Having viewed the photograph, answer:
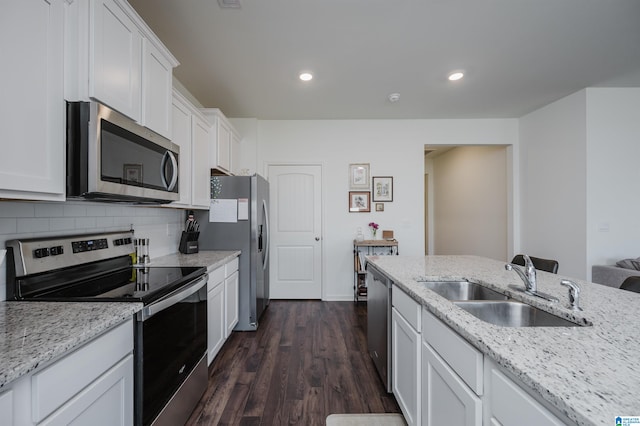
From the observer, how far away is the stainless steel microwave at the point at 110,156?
3.79ft

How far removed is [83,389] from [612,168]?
16.2 ft

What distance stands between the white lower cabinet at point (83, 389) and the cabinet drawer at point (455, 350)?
4.23 feet

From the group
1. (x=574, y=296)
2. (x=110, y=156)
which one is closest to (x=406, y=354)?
(x=574, y=296)

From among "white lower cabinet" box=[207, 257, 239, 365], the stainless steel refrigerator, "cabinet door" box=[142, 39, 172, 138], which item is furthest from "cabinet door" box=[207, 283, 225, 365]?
"cabinet door" box=[142, 39, 172, 138]

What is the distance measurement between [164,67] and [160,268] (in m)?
1.41

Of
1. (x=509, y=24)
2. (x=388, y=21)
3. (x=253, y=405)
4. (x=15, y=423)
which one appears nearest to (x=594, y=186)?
(x=509, y=24)

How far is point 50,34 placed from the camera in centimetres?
106

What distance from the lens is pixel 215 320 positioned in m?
2.19

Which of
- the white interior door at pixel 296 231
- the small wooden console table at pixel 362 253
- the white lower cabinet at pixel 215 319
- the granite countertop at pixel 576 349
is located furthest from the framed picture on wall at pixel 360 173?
the granite countertop at pixel 576 349

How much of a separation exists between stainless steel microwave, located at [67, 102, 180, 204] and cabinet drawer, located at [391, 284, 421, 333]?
1.59m

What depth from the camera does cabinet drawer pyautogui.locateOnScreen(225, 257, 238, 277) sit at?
2.51 m

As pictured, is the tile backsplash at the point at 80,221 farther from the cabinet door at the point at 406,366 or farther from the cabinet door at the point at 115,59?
the cabinet door at the point at 406,366

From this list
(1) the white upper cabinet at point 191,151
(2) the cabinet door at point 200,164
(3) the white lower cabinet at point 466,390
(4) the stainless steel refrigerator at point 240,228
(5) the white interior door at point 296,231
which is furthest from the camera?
(5) the white interior door at point 296,231

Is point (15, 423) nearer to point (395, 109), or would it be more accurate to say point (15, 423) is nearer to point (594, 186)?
point (395, 109)
